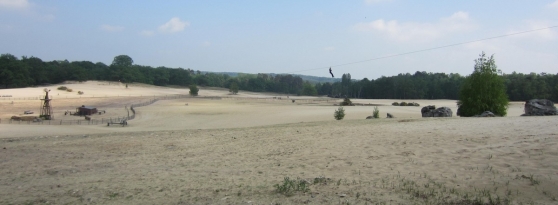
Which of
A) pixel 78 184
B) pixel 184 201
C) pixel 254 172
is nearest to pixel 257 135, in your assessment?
pixel 254 172

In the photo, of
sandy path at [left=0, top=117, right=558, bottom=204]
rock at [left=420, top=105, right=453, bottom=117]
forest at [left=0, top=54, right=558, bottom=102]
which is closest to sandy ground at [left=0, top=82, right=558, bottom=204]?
sandy path at [left=0, top=117, right=558, bottom=204]

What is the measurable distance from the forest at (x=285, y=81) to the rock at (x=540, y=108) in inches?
2111

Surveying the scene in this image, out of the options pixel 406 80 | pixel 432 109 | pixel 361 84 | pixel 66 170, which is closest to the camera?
pixel 66 170

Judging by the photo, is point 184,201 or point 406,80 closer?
point 184,201

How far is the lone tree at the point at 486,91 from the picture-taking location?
3100 centimetres

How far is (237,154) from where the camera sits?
14578mm

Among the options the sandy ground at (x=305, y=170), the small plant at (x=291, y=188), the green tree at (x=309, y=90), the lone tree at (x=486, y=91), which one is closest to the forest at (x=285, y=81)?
the green tree at (x=309, y=90)

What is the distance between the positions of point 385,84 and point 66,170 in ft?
441

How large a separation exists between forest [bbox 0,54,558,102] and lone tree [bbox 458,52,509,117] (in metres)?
51.1

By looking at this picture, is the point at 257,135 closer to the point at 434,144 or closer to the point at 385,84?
the point at 434,144

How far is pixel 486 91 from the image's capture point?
3114cm

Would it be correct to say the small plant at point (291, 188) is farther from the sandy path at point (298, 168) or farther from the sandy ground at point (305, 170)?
the sandy path at point (298, 168)

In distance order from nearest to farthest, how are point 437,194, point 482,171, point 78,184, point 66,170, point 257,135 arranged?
1. point 437,194
2. point 482,171
3. point 78,184
4. point 66,170
5. point 257,135

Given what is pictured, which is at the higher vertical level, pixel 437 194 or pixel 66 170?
pixel 437 194
